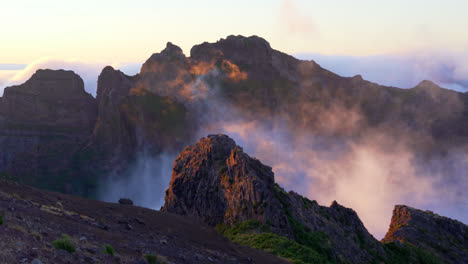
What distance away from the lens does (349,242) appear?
5584cm

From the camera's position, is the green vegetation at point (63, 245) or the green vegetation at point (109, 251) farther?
the green vegetation at point (109, 251)

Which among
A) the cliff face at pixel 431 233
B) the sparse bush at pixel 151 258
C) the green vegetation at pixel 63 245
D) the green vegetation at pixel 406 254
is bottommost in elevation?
the green vegetation at pixel 63 245

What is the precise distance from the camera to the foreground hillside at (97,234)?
17844mm

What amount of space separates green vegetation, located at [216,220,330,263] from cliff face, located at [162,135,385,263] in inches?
35.6

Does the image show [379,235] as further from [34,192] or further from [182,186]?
[34,192]

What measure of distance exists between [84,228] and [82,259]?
7069mm

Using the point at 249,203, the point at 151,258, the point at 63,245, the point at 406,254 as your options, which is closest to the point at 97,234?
the point at 151,258

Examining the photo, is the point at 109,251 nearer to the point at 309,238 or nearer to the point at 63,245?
the point at 63,245

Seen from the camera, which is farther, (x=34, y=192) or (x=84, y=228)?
(x=34, y=192)

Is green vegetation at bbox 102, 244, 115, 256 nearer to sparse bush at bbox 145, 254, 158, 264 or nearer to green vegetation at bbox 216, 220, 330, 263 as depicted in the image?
sparse bush at bbox 145, 254, 158, 264

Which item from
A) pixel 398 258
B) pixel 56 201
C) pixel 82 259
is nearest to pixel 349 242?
pixel 398 258

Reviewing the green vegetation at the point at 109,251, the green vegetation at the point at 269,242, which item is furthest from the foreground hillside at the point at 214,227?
the green vegetation at the point at 269,242

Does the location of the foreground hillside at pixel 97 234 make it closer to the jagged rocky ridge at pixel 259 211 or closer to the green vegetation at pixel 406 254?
the jagged rocky ridge at pixel 259 211

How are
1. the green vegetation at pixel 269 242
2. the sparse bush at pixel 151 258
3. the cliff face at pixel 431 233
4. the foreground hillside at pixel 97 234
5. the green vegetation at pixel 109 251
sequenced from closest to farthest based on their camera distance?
1. the foreground hillside at pixel 97 234
2. the green vegetation at pixel 109 251
3. the sparse bush at pixel 151 258
4. the green vegetation at pixel 269 242
5. the cliff face at pixel 431 233
